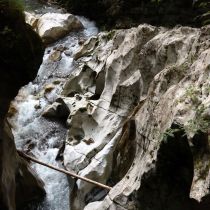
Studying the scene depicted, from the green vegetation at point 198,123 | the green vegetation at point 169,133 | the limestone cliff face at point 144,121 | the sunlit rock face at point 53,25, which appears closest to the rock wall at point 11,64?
the limestone cliff face at point 144,121

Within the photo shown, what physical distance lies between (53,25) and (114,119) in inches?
336

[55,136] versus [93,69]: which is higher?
[93,69]

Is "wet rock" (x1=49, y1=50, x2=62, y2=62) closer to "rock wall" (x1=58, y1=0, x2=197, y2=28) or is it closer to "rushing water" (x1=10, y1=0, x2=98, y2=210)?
"rushing water" (x1=10, y1=0, x2=98, y2=210)

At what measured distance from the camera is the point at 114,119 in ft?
30.6

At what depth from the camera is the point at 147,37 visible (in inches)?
368

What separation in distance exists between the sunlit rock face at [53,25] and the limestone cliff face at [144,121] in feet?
10.5

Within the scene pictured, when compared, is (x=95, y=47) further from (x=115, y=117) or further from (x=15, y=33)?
(x=15, y=33)

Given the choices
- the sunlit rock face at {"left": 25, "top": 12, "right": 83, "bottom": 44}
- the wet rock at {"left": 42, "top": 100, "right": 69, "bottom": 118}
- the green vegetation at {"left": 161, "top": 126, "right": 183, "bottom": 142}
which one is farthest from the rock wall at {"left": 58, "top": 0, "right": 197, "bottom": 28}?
the green vegetation at {"left": 161, "top": 126, "right": 183, "bottom": 142}

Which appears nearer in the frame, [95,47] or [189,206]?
[189,206]

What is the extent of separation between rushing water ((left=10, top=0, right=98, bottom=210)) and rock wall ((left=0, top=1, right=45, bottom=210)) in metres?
0.93

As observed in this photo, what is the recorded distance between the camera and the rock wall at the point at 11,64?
270 inches

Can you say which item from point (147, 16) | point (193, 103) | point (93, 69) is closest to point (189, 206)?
point (193, 103)

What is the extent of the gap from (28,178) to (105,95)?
2917 mm

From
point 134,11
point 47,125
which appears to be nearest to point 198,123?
point 47,125
